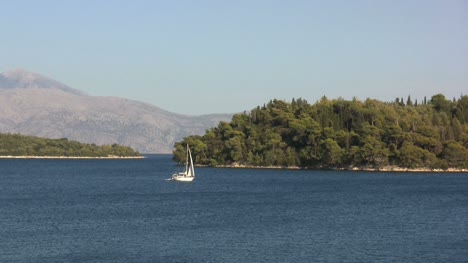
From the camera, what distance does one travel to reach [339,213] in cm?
9462

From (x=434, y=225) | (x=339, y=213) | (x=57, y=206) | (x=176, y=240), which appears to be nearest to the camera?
(x=176, y=240)

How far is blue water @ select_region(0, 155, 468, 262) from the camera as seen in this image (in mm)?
61594

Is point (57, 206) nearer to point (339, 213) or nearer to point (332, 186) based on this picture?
point (339, 213)

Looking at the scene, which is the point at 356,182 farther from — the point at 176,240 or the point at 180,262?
the point at 180,262

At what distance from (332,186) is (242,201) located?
127 ft

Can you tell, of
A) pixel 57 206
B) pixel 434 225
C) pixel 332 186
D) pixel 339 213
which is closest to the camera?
pixel 434 225

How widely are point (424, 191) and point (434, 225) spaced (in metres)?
53.2

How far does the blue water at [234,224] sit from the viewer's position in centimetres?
6159

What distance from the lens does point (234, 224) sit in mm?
81688

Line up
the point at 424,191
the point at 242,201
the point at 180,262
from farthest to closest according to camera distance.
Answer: the point at 424,191, the point at 242,201, the point at 180,262

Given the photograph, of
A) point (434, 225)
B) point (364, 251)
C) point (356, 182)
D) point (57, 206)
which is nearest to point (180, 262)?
point (364, 251)

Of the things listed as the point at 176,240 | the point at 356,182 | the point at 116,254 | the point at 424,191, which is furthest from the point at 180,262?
the point at 356,182

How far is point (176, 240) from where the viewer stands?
68.4 metres

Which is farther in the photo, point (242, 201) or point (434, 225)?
point (242, 201)
